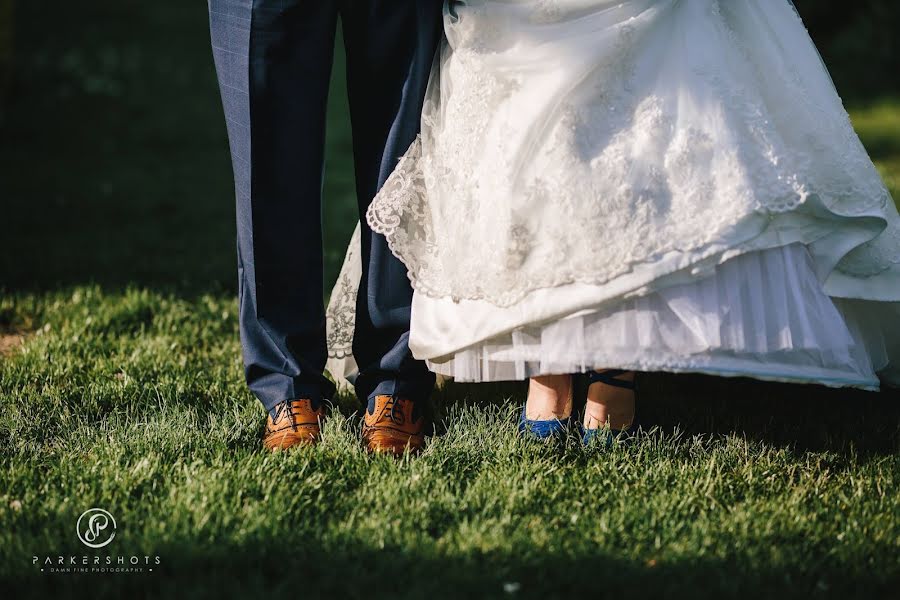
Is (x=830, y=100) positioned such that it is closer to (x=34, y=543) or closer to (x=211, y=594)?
(x=211, y=594)

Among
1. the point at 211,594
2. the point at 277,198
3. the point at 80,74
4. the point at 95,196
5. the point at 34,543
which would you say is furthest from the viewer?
the point at 80,74

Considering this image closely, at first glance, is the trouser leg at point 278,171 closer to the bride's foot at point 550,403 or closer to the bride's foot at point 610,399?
the bride's foot at point 550,403

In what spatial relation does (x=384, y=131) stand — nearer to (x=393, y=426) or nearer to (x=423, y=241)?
(x=423, y=241)

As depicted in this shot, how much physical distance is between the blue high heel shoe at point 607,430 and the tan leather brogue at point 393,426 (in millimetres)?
452

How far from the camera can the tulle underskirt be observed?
226 centimetres

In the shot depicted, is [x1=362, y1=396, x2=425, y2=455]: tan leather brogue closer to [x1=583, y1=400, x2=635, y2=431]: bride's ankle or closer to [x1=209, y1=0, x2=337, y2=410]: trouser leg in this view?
[x1=209, y1=0, x2=337, y2=410]: trouser leg

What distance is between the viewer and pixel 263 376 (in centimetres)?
265

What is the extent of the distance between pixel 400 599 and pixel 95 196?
437 cm

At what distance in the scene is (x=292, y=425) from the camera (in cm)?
256

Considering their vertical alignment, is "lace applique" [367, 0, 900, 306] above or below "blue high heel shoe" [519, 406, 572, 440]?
above

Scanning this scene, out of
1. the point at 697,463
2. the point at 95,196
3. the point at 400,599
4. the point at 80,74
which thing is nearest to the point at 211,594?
the point at 400,599

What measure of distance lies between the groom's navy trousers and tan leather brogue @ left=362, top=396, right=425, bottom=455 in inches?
1.8

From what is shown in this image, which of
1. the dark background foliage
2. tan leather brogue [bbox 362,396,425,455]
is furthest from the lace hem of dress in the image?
the dark background foliage


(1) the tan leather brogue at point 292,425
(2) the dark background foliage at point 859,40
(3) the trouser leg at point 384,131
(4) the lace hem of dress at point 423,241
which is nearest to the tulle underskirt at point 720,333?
(4) the lace hem of dress at point 423,241
